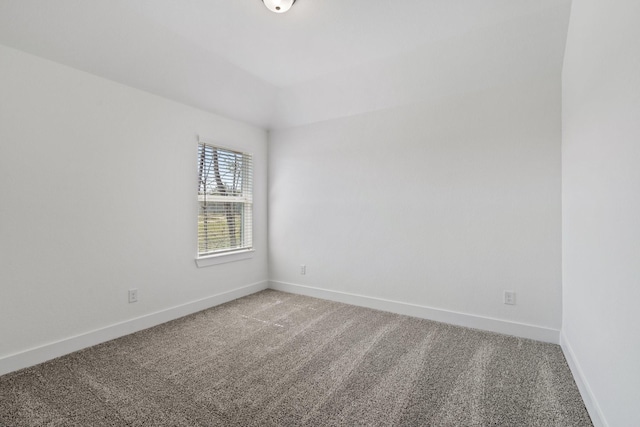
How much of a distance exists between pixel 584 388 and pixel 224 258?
3.26 metres

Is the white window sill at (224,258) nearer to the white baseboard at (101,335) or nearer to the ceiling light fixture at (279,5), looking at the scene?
the white baseboard at (101,335)

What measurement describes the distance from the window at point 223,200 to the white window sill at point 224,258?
52 mm

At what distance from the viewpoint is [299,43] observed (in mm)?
2520

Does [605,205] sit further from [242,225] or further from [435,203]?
[242,225]

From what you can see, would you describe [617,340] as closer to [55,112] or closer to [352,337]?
[352,337]

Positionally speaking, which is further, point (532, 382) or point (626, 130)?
point (532, 382)

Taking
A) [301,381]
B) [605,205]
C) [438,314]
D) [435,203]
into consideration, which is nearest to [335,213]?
[435,203]

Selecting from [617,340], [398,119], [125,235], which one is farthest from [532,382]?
[125,235]

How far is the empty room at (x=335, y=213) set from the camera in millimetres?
1623

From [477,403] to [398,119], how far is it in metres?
2.59

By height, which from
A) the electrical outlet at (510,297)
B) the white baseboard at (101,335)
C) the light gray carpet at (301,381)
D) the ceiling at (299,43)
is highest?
the ceiling at (299,43)

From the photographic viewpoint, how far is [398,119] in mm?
3211

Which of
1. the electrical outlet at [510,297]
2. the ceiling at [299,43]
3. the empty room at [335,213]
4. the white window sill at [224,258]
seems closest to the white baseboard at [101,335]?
the empty room at [335,213]

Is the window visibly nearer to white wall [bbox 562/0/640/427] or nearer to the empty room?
the empty room
